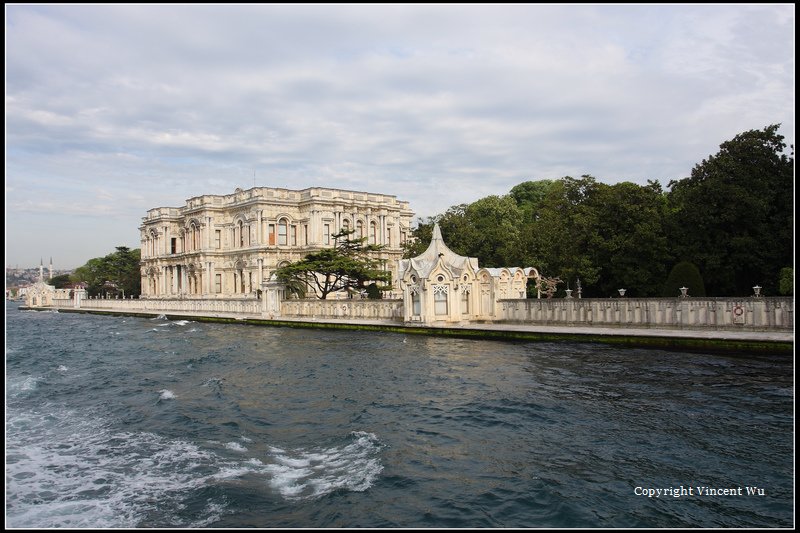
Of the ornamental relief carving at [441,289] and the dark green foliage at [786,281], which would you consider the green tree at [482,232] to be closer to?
the ornamental relief carving at [441,289]

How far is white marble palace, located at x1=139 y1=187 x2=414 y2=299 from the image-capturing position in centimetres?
5975

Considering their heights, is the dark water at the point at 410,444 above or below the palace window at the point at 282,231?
below

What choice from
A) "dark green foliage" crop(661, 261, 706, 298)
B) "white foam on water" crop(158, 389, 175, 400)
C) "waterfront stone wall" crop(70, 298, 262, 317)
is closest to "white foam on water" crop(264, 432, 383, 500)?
"white foam on water" crop(158, 389, 175, 400)

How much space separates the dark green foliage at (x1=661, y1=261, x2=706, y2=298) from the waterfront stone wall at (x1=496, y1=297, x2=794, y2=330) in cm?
372

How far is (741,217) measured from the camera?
26641 mm

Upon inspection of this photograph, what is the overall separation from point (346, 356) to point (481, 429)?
34.8 ft

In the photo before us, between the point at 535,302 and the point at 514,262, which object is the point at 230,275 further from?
the point at 535,302

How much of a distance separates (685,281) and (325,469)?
21.4 metres

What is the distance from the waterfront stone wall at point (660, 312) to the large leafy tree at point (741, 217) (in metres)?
6.78

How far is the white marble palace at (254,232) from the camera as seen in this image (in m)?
59.8

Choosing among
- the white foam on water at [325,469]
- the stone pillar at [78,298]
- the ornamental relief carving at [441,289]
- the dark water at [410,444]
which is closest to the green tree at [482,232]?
the ornamental relief carving at [441,289]

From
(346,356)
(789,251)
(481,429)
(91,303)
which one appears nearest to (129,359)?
(346,356)

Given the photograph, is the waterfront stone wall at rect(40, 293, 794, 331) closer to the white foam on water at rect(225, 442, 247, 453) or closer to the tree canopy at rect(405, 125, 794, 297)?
the tree canopy at rect(405, 125, 794, 297)

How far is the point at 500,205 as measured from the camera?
51.7 meters
